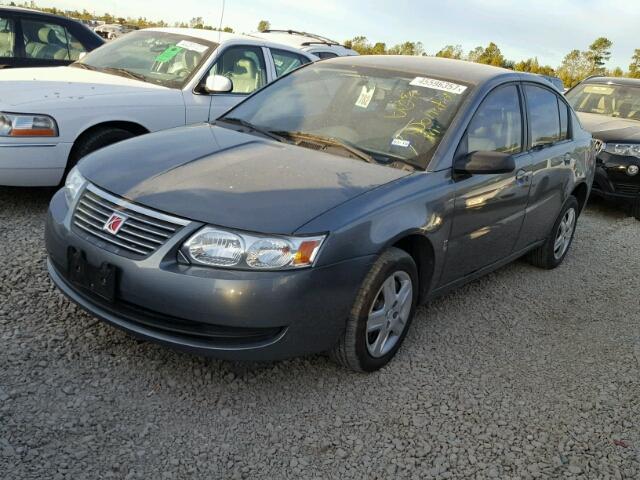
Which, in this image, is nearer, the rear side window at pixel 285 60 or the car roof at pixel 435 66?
the car roof at pixel 435 66

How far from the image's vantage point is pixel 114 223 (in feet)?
9.57

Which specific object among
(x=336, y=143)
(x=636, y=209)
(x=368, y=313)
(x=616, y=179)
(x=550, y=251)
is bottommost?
(x=636, y=209)

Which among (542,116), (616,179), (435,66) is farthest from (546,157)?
(616,179)

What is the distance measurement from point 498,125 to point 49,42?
213 inches

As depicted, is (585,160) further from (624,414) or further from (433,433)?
(433,433)

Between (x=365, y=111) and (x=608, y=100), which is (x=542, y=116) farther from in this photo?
(x=608, y=100)

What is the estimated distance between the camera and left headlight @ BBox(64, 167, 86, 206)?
3237 mm

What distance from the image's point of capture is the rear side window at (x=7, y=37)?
22.8 ft

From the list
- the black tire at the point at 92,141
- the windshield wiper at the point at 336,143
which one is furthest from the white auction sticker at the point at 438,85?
the black tire at the point at 92,141

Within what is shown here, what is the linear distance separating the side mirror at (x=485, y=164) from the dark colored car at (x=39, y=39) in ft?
17.5

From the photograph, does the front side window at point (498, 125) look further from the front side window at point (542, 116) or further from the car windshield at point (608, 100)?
the car windshield at point (608, 100)

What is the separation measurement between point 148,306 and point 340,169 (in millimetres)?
1219

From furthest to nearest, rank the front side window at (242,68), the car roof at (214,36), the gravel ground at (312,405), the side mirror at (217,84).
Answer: the car roof at (214,36)
the front side window at (242,68)
the side mirror at (217,84)
the gravel ground at (312,405)

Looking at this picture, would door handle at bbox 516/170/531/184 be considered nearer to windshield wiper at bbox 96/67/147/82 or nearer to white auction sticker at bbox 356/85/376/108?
white auction sticker at bbox 356/85/376/108
